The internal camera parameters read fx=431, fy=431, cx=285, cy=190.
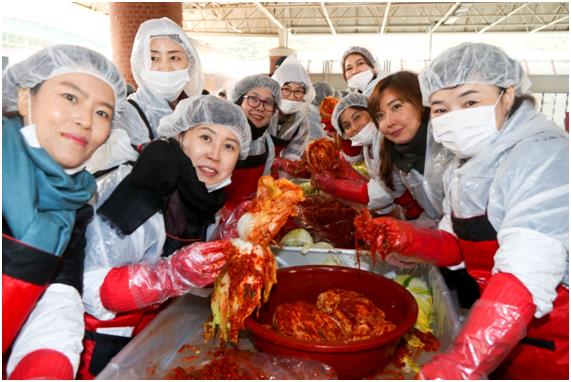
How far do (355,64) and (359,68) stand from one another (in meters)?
0.08

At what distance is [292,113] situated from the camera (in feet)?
19.0

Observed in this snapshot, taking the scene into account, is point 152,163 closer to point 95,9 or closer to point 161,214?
point 161,214

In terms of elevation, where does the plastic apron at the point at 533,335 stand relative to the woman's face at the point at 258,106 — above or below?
below

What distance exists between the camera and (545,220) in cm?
155

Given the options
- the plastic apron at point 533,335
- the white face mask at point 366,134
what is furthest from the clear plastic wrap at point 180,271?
the white face mask at point 366,134

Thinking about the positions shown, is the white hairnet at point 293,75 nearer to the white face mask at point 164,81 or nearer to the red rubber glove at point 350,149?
the red rubber glove at point 350,149

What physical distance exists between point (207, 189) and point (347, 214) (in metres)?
1.52

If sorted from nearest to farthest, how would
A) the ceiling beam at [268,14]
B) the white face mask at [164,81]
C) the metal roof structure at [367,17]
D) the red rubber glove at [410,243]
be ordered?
the red rubber glove at [410,243] → the white face mask at [164,81] → the ceiling beam at [268,14] → the metal roof structure at [367,17]

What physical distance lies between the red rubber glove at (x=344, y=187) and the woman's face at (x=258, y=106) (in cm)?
78

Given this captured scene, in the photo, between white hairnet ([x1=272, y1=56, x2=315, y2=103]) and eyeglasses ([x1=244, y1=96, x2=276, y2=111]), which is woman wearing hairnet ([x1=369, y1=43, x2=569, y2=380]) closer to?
eyeglasses ([x1=244, y1=96, x2=276, y2=111])

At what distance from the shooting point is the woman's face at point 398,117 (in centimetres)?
293

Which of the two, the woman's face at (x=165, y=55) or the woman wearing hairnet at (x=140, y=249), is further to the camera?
the woman's face at (x=165, y=55)

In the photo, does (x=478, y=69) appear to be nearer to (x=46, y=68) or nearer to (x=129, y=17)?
(x=46, y=68)

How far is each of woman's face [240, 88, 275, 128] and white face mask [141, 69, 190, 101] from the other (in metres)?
0.87
